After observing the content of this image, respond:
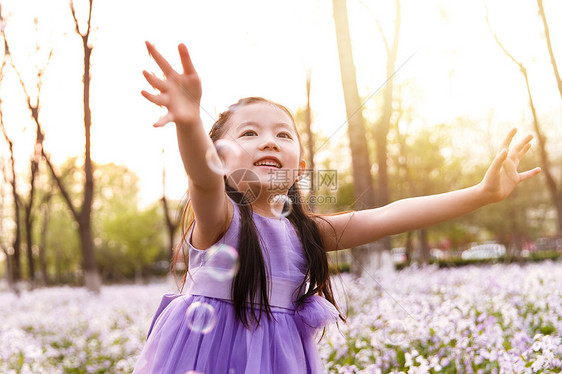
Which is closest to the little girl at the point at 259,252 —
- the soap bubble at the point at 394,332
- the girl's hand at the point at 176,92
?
the girl's hand at the point at 176,92

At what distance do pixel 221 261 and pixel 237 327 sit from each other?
0.89ft

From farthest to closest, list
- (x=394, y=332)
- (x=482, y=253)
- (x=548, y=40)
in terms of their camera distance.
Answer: (x=482, y=253) → (x=548, y=40) → (x=394, y=332)

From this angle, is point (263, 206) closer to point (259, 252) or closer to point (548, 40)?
point (259, 252)

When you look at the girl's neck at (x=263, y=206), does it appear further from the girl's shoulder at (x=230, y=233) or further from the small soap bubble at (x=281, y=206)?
the girl's shoulder at (x=230, y=233)

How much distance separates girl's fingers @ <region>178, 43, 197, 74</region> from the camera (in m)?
1.51

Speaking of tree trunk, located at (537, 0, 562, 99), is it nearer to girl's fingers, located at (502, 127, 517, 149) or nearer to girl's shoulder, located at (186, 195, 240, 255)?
girl's fingers, located at (502, 127, 517, 149)

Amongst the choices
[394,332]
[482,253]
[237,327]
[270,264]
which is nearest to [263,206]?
[270,264]

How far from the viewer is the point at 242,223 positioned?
6.98ft

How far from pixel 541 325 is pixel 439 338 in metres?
1.25

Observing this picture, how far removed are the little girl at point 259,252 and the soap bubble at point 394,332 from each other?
1.53m

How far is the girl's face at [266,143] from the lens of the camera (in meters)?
2.19

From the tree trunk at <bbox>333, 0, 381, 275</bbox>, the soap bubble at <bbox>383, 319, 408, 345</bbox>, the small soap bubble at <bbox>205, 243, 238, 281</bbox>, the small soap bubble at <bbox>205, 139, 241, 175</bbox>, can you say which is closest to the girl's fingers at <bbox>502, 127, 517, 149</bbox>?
the small soap bubble at <bbox>205, 139, 241, 175</bbox>

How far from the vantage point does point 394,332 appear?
4227 millimetres

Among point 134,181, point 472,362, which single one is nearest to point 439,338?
point 472,362
